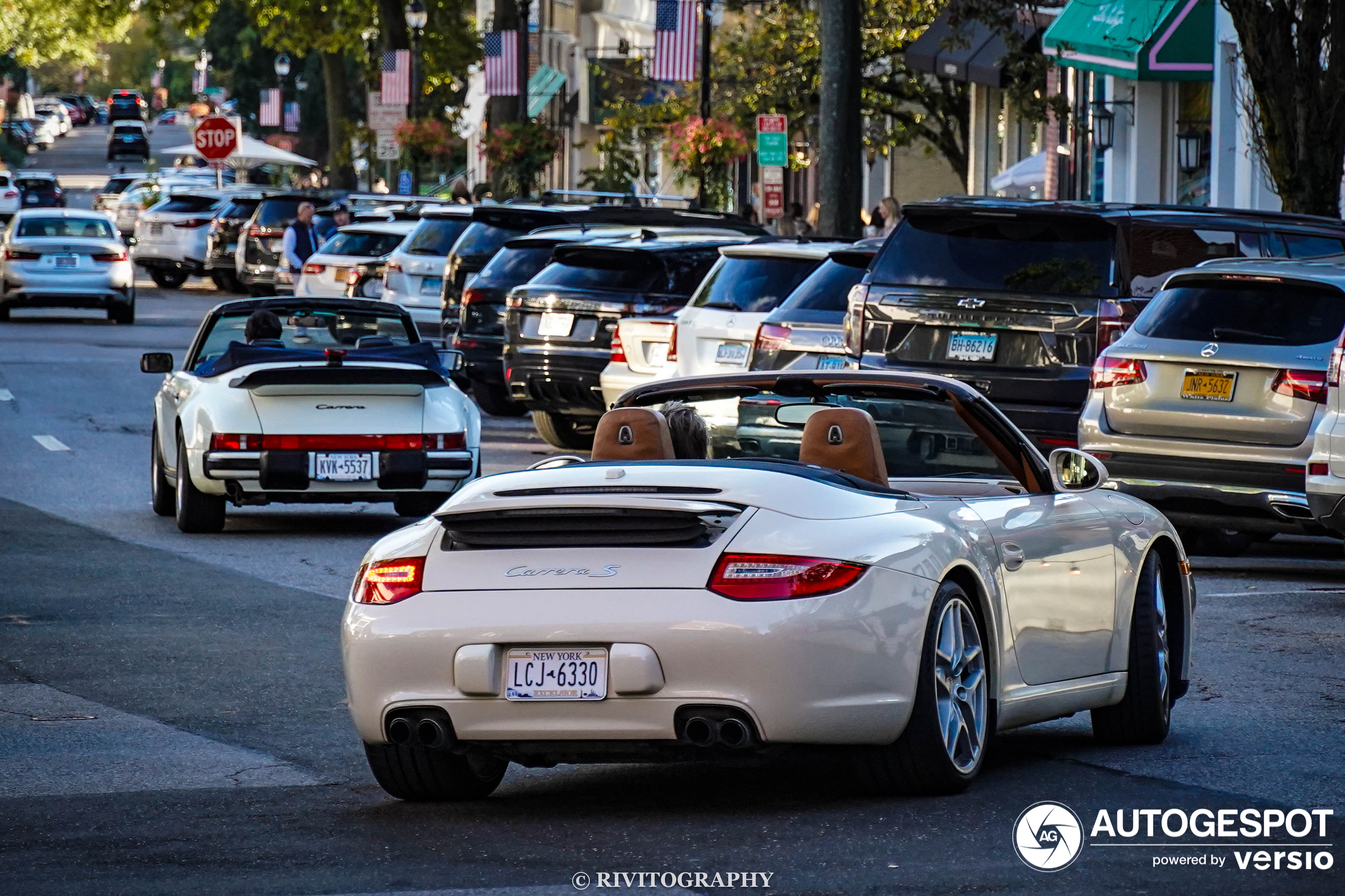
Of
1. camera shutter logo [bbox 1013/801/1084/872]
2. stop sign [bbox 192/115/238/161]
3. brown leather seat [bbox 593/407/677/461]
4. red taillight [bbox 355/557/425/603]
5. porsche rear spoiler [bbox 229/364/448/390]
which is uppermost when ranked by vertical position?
stop sign [bbox 192/115/238/161]

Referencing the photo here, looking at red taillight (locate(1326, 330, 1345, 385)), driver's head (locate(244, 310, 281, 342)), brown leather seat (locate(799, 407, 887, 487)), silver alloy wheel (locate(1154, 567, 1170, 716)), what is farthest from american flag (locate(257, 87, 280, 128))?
brown leather seat (locate(799, 407, 887, 487))

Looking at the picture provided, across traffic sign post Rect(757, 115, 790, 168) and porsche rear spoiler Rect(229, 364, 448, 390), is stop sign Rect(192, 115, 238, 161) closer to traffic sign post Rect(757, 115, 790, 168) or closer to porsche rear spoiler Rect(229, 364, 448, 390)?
traffic sign post Rect(757, 115, 790, 168)

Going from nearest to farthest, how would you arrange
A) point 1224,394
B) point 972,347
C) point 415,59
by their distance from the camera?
point 1224,394
point 972,347
point 415,59

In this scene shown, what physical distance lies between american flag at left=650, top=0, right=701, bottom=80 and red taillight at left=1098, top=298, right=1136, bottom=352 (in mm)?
25185

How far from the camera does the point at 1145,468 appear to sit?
542 inches

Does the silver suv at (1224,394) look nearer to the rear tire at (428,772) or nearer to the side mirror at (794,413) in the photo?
the side mirror at (794,413)

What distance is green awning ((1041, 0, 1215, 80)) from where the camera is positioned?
28.7 meters

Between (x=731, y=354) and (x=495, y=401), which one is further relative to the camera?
(x=495, y=401)

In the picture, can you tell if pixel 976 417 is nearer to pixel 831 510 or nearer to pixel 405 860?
pixel 831 510

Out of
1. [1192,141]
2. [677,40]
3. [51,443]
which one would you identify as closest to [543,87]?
[677,40]

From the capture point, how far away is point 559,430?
846 inches

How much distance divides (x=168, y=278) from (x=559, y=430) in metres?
31.8

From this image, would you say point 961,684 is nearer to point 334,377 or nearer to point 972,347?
point 972,347

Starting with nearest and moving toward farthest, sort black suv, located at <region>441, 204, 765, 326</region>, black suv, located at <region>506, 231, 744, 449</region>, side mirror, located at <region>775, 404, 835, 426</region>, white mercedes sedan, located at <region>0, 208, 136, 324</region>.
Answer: side mirror, located at <region>775, 404, 835, 426</region> → black suv, located at <region>506, 231, 744, 449</region> → black suv, located at <region>441, 204, 765, 326</region> → white mercedes sedan, located at <region>0, 208, 136, 324</region>
